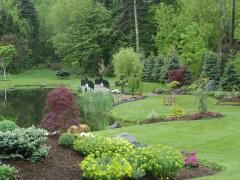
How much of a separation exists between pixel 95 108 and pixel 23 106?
301 inches

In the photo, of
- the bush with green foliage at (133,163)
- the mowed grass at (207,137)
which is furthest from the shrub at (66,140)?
the mowed grass at (207,137)

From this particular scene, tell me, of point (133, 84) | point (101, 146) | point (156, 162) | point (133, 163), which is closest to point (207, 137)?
point (101, 146)

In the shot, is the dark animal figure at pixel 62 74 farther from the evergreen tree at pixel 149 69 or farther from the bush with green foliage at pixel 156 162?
the bush with green foliage at pixel 156 162

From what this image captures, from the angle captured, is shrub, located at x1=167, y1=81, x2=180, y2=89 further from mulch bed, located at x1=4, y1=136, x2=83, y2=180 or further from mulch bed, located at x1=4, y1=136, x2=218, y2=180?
mulch bed, located at x1=4, y1=136, x2=83, y2=180

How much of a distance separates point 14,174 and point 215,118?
13143 millimetres

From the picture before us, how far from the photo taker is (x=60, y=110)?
17.2 m

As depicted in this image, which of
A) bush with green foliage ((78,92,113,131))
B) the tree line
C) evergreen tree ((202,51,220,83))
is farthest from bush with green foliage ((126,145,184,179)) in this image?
the tree line

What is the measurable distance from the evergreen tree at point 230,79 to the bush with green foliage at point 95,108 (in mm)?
10147

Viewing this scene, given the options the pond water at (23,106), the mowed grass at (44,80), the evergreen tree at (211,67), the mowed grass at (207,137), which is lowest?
the pond water at (23,106)

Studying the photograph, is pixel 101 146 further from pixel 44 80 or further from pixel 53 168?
pixel 44 80

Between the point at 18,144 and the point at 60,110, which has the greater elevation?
the point at 18,144

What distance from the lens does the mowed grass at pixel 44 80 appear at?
Result: 135 ft

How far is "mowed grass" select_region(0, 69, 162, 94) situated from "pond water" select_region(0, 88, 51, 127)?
11.7 ft

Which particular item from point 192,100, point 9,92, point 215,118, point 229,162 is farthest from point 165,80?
point 229,162
